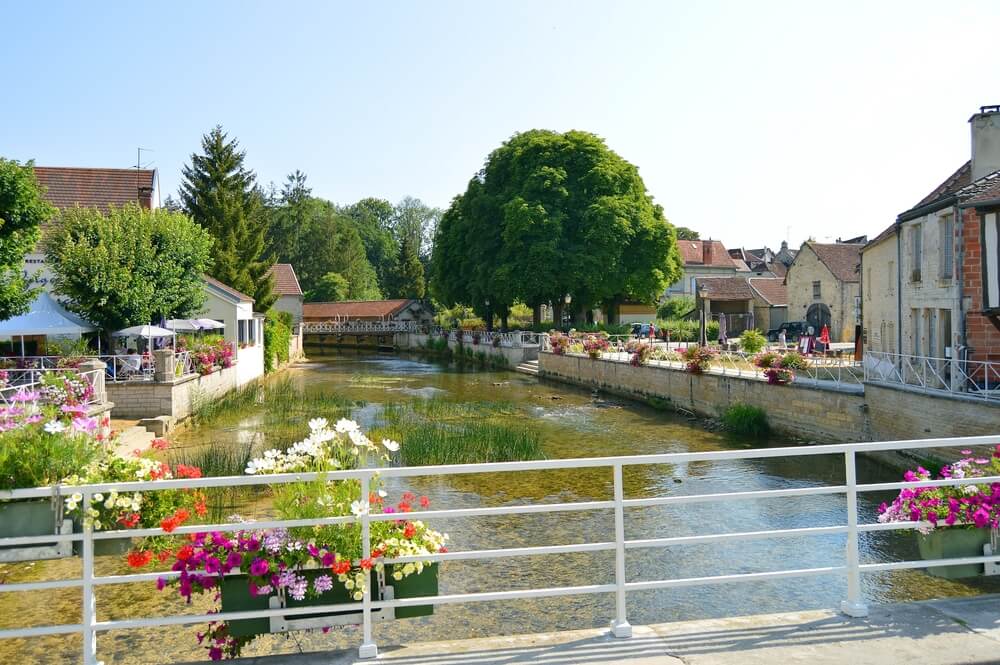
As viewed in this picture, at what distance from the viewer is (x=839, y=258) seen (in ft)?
147

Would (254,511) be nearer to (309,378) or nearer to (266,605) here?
(266,605)

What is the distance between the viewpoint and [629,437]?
21562mm

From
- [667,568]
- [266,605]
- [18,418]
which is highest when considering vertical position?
[18,418]

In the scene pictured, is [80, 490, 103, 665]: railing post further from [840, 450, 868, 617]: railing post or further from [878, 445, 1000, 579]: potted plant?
[878, 445, 1000, 579]: potted plant

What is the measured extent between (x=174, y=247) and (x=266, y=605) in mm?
24151

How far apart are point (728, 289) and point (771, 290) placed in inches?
138

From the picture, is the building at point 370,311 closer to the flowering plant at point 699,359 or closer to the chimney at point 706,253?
the chimney at point 706,253

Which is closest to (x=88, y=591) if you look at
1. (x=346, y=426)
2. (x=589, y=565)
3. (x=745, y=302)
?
(x=346, y=426)

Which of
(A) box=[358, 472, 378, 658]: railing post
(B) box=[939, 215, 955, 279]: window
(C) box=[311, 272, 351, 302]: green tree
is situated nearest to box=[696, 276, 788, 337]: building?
(B) box=[939, 215, 955, 279]: window

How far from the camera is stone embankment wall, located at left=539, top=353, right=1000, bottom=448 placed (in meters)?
14.8

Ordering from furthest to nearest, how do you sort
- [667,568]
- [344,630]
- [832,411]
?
[832,411] → [667,568] → [344,630]

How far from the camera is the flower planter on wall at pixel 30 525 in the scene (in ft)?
13.8

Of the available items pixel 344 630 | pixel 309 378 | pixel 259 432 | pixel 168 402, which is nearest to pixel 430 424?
pixel 259 432

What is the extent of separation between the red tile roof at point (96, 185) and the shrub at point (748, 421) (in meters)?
22.7
